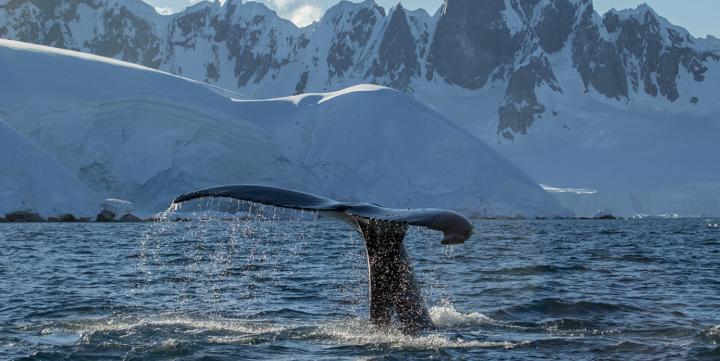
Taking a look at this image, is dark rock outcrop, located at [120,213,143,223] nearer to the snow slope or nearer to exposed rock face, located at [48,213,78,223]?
the snow slope

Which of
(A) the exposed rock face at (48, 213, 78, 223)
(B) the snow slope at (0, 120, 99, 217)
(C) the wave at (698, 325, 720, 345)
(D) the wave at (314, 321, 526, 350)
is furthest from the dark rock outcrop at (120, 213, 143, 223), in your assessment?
(C) the wave at (698, 325, 720, 345)

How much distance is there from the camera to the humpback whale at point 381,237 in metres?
9.24

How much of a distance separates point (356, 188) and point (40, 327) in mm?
84524

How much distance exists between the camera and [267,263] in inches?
1035

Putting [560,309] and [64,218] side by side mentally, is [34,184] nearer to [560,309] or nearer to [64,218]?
[64,218]

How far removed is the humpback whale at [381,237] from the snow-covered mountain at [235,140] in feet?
241

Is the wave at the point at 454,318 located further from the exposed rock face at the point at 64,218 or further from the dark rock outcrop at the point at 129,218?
the dark rock outcrop at the point at 129,218

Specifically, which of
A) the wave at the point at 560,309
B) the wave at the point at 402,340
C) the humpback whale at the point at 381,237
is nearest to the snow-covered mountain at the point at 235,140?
the wave at the point at 560,309

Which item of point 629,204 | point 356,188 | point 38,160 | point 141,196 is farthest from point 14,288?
point 629,204

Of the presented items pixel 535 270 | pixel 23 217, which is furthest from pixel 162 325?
pixel 23 217

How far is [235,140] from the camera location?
9700cm

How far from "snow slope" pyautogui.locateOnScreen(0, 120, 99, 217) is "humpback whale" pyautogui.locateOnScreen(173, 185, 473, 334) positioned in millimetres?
62054

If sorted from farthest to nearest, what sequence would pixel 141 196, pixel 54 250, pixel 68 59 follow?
pixel 68 59 < pixel 141 196 < pixel 54 250

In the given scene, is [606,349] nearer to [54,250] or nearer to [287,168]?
[54,250]
